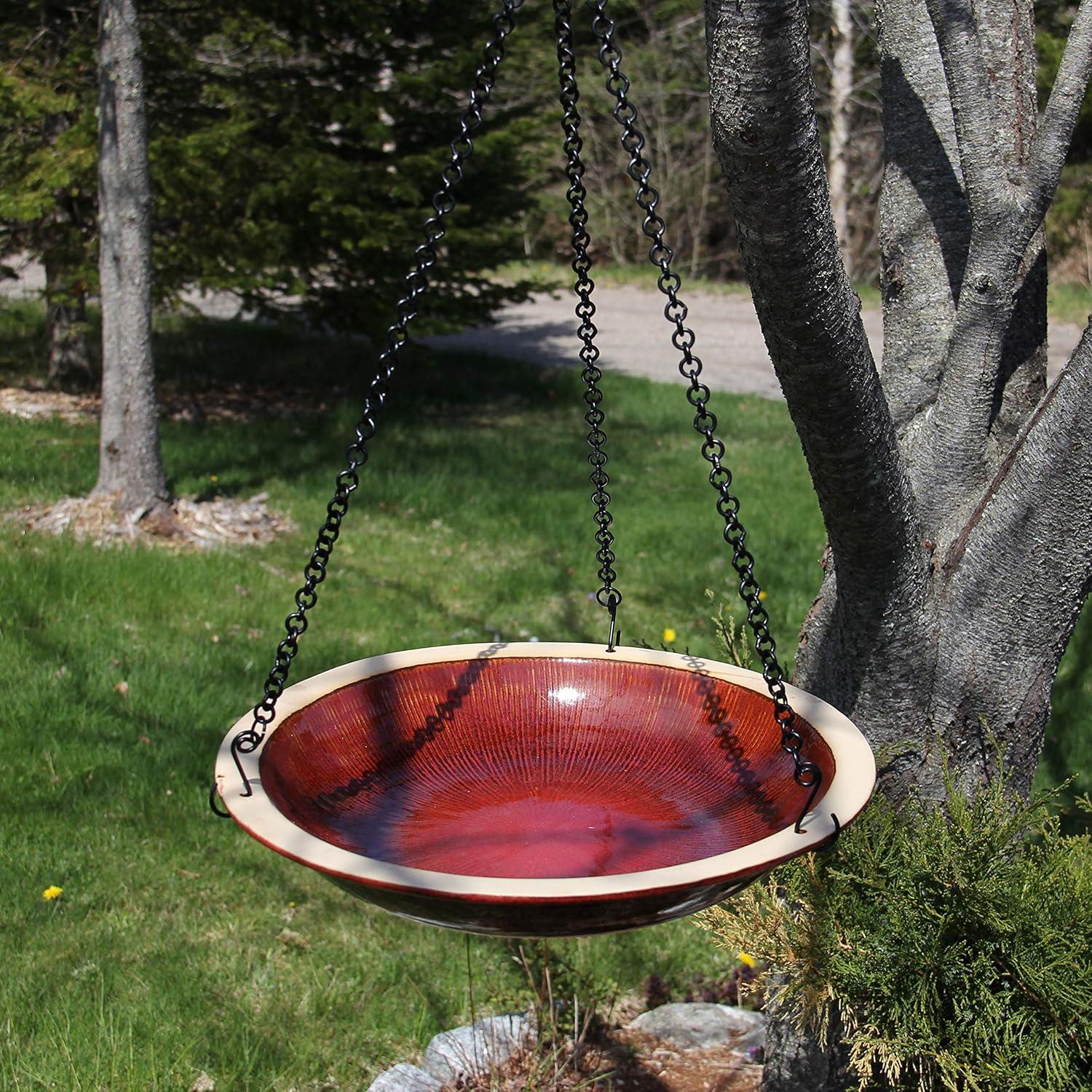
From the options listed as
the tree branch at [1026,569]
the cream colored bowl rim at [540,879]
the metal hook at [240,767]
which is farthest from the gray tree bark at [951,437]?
the metal hook at [240,767]

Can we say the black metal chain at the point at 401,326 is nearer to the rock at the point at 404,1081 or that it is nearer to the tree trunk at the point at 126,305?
the rock at the point at 404,1081

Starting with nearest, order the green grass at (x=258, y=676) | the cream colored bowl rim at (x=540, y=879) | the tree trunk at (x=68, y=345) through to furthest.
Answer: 1. the cream colored bowl rim at (x=540, y=879)
2. the green grass at (x=258, y=676)
3. the tree trunk at (x=68, y=345)

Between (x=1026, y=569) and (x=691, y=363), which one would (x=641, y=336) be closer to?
(x=1026, y=569)

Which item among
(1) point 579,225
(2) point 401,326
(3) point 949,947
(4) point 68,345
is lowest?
(4) point 68,345

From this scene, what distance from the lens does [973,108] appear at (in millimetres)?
2451

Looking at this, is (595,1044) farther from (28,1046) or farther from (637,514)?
(637,514)

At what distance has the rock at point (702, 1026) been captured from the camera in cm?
313

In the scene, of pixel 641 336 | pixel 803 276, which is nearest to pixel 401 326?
pixel 803 276

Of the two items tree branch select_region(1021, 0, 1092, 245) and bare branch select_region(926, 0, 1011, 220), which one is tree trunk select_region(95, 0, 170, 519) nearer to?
bare branch select_region(926, 0, 1011, 220)

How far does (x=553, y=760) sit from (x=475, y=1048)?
35.0 inches

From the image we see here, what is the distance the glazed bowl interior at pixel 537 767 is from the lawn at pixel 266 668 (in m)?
0.76

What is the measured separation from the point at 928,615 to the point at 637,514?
472cm

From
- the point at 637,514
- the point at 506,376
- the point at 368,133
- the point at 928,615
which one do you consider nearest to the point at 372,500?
the point at 637,514

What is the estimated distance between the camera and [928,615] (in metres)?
2.45
